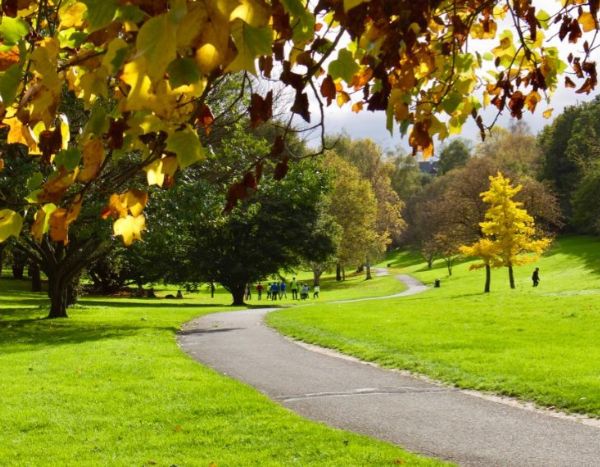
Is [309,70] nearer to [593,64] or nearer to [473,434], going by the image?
[593,64]

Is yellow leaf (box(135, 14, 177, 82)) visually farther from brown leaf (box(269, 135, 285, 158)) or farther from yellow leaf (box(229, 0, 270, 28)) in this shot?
brown leaf (box(269, 135, 285, 158))

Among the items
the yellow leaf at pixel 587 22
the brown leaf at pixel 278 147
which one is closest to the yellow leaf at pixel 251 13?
the brown leaf at pixel 278 147

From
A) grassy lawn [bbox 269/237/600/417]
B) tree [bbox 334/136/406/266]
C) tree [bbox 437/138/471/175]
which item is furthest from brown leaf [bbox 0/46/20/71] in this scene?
tree [bbox 437/138/471/175]

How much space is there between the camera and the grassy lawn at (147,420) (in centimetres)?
650

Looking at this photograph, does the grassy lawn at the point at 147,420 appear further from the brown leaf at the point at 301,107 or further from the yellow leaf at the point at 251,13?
the yellow leaf at the point at 251,13

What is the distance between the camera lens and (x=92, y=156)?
5.79 ft

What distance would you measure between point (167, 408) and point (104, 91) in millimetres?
7254

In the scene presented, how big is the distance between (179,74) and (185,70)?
0.05ft

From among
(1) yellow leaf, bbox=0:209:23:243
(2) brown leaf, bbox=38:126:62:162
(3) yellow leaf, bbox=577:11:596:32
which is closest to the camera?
(1) yellow leaf, bbox=0:209:23:243

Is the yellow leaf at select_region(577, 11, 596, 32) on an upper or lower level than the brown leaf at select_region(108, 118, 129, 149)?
upper

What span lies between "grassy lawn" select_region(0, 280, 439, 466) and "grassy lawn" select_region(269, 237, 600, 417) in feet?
11.6

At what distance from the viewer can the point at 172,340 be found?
16.3 meters

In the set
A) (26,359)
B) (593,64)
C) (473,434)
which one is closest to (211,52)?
(593,64)

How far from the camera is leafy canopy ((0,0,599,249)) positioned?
128 centimetres
